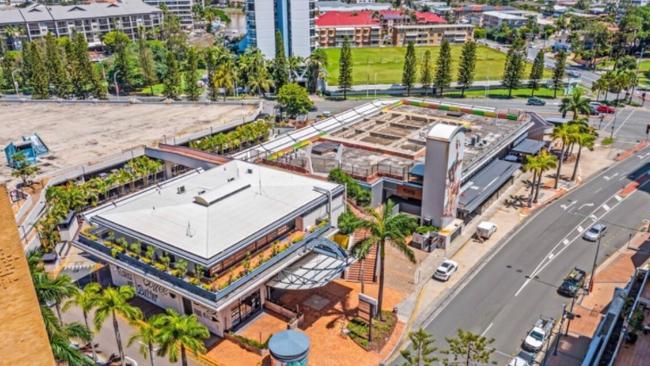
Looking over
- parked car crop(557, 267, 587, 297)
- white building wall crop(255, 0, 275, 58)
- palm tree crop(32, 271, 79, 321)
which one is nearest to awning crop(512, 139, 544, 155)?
parked car crop(557, 267, 587, 297)

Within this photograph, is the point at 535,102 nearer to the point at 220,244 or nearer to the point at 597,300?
the point at 597,300

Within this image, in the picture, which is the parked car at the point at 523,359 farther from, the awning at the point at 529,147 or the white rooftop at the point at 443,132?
the awning at the point at 529,147

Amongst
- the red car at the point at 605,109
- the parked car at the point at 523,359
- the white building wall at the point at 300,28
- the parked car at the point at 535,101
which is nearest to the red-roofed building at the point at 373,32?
the white building wall at the point at 300,28

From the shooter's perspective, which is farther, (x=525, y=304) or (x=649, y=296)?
(x=525, y=304)

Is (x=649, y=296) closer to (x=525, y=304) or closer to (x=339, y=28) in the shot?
(x=525, y=304)

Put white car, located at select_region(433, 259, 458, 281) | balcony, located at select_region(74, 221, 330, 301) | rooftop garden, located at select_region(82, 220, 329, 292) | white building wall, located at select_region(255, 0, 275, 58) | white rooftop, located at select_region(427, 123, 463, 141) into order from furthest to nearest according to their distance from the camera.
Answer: white building wall, located at select_region(255, 0, 275, 58) → white rooftop, located at select_region(427, 123, 463, 141) → white car, located at select_region(433, 259, 458, 281) → rooftop garden, located at select_region(82, 220, 329, 292) → balcony, located at select_region(74, 221, 330, 301)

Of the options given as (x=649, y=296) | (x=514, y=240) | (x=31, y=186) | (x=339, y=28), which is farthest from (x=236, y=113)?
(x=339, y=28)

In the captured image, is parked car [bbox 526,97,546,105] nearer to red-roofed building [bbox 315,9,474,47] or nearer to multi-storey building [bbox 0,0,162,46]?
red-roofed building [bbox 315,9,474,47]
